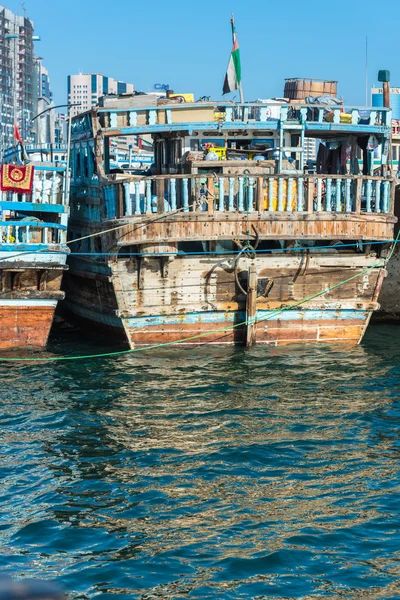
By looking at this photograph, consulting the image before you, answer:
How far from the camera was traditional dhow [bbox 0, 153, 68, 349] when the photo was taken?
16.1 meters

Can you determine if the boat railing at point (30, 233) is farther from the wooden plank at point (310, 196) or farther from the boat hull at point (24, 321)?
the wooden plank at point (310, 196)

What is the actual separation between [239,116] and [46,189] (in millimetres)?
3892

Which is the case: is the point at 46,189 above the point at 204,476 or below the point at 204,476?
above

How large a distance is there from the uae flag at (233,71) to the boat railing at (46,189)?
3.96 m

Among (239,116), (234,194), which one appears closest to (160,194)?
(234,194)

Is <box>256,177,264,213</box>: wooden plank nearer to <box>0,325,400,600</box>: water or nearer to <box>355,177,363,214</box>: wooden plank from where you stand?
<box>355,177,363,214</box>: wooden plank

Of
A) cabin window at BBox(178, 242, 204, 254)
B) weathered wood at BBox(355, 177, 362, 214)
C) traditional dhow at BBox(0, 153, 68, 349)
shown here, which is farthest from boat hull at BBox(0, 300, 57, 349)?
weathered wood at BBox(355, 177, 362, 214)

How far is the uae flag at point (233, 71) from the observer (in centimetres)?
1873

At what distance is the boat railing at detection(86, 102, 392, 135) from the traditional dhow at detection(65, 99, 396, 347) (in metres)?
0.03

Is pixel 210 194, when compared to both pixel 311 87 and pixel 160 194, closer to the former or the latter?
pixel 160 194

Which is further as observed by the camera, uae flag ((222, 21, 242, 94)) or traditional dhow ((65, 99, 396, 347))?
uae flag ((222, 21, 242, 94))

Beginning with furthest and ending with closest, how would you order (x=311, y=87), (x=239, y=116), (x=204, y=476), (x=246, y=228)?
1. (x=311, y=87)
2. (x=239, y=116)
3. (x=246, y=228)
4. (x=204, y=476)

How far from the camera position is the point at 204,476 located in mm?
10242

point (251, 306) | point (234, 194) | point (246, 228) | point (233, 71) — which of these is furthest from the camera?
point (233, 71)
